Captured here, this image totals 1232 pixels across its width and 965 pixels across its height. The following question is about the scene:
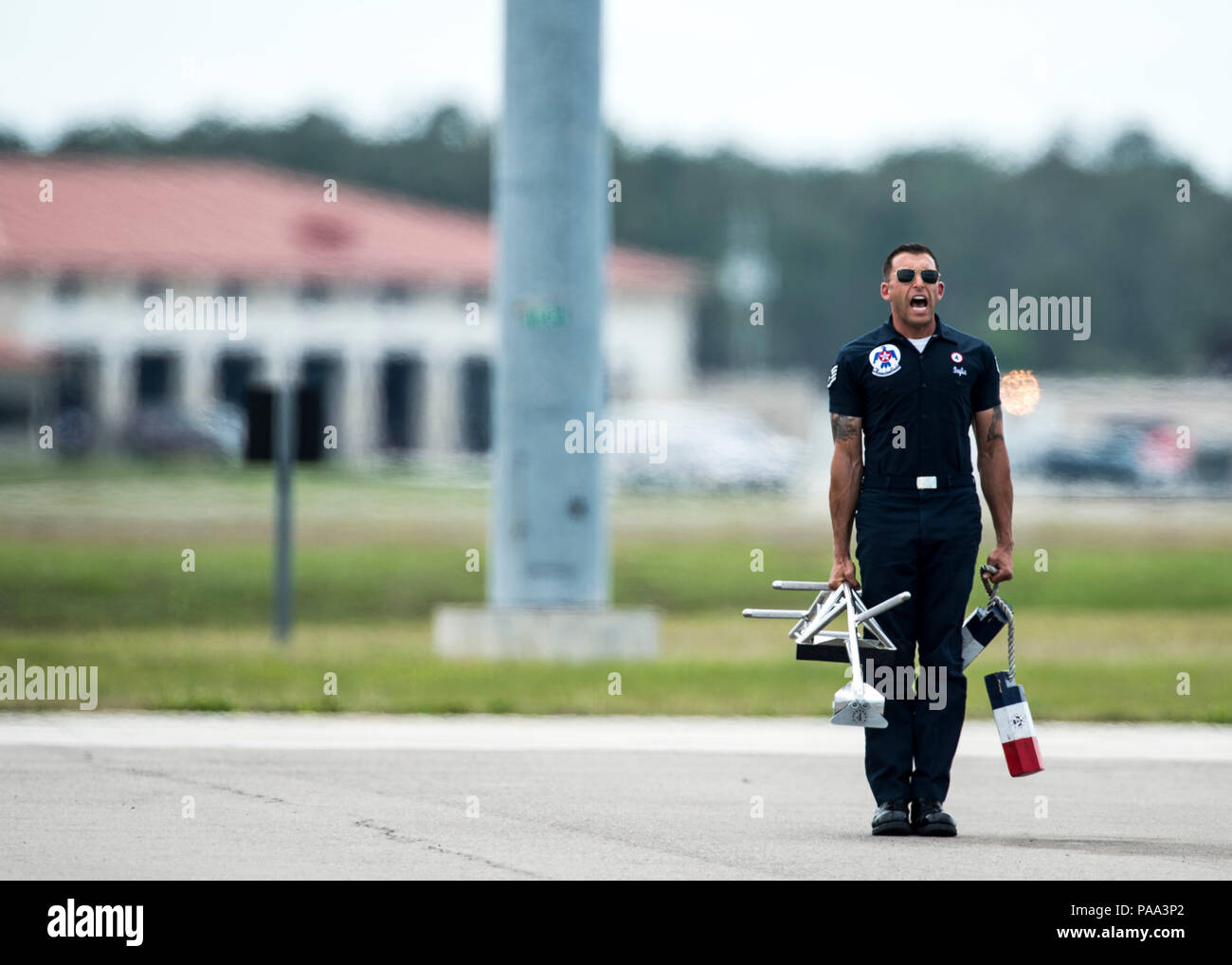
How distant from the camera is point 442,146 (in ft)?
388

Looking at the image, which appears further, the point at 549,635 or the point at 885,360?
the point at 549,635

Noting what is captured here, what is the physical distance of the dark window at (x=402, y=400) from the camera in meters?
79.9

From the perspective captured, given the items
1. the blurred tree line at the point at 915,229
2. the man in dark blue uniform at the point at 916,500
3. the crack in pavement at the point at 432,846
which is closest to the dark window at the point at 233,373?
the blurred tree line at the point at 915,229

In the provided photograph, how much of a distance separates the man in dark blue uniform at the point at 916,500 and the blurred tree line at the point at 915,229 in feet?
346

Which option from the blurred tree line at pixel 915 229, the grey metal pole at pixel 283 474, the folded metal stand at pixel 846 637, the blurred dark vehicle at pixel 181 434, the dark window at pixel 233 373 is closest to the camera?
the folded metal stand at pixel 846 637

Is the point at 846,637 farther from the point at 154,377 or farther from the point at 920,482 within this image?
the point at 154,377

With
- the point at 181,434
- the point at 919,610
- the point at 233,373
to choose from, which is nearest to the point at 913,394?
the point at 919,610

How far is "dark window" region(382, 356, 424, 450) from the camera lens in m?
79.9

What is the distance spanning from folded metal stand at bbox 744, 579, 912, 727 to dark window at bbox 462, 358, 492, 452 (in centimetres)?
7108

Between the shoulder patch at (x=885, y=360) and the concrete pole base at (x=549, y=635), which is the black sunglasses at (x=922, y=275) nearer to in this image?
the shoulder patch at (x=885, y=360)

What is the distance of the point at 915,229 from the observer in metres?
126

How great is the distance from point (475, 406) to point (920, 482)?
7236 cm
